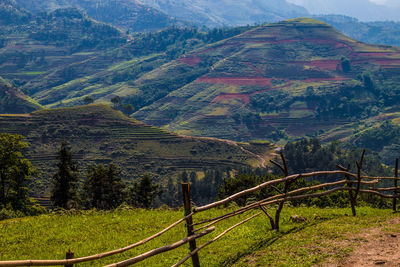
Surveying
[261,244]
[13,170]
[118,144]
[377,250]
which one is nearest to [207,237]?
[261,244]

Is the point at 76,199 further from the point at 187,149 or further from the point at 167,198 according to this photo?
the point at 187,149

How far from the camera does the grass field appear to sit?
11.0 m

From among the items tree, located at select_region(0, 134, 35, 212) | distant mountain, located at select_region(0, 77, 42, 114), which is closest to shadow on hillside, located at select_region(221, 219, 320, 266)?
tree, located at select_region(0, 134, 35, 212)

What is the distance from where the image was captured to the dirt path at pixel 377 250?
9766 millimetres

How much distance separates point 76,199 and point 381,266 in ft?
121

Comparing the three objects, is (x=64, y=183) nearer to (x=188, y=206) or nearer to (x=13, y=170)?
(x=13, y=170)

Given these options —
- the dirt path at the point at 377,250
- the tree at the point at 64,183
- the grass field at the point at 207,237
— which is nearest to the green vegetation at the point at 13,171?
the tree at the point at 64,183

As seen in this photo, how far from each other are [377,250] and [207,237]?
5.95 meters

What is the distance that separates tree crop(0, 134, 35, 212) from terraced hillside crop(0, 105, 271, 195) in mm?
69071

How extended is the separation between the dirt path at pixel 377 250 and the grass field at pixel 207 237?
269 mm

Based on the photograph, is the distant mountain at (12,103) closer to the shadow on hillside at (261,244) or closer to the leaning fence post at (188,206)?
the shadow on hillside at (261,244)

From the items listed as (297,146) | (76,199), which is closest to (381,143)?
(297,146)

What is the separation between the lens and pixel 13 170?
38.2m

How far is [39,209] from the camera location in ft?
151
